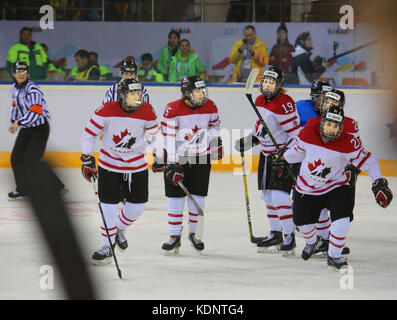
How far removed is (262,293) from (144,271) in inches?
34.4

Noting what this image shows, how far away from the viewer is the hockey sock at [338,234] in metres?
4.48

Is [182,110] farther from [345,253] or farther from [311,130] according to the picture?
[345,253]

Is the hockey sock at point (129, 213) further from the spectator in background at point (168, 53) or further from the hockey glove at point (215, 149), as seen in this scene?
the spectator in background at point (168, 53)

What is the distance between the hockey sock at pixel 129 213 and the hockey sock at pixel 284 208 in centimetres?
89

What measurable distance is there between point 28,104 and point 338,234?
164 inches

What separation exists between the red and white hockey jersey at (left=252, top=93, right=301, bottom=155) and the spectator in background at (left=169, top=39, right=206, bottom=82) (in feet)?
15.5

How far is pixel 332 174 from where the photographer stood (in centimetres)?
450

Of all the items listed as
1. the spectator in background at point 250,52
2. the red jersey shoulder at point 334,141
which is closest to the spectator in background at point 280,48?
the spectator in background at point 250,52

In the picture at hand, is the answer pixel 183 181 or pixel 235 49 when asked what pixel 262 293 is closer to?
pixel 183 181

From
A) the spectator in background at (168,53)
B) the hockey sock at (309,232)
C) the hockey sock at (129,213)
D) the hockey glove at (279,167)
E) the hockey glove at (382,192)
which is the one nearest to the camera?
the hockey glove at (382,192)

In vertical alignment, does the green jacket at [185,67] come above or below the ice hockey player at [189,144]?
above

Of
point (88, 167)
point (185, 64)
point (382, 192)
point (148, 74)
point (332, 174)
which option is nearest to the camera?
point (382, 192)

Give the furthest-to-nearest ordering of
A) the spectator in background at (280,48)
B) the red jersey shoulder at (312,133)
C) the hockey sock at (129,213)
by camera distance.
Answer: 1. the spectator in background at (280,48)
2. the hockey sock at (129,213)
3. the red jersey shoulder at (312,133)

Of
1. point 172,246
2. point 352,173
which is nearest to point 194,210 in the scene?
point 172,246
